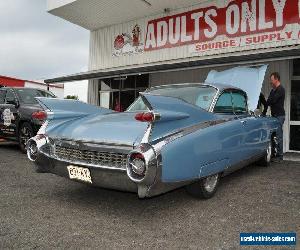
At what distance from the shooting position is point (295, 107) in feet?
30.7

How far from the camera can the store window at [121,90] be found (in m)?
13.4

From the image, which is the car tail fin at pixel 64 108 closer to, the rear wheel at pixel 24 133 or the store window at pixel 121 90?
the rear wheel at pixel 24 133

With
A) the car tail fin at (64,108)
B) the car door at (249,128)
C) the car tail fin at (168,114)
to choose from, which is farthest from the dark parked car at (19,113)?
the car tail fin at (168,114)

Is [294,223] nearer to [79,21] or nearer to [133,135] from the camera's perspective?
[133,135]

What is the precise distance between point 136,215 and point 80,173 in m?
0.74

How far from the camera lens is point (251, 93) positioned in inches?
248

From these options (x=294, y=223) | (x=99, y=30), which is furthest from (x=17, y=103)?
(x=99, y=30)

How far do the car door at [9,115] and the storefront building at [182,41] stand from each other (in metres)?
4.08

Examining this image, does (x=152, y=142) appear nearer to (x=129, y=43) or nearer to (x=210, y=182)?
(x=210, y=182)

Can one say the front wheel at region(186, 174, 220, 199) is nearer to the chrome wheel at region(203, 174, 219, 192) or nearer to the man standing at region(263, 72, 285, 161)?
the chrome wheel at region(203, 174, 219, 192)

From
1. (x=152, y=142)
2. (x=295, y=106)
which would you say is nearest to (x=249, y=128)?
(x=152, y=142)

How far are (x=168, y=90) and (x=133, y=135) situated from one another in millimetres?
1744

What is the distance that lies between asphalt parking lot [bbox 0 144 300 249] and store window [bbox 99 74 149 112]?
28.6 feet

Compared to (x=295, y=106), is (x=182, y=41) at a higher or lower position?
higher
